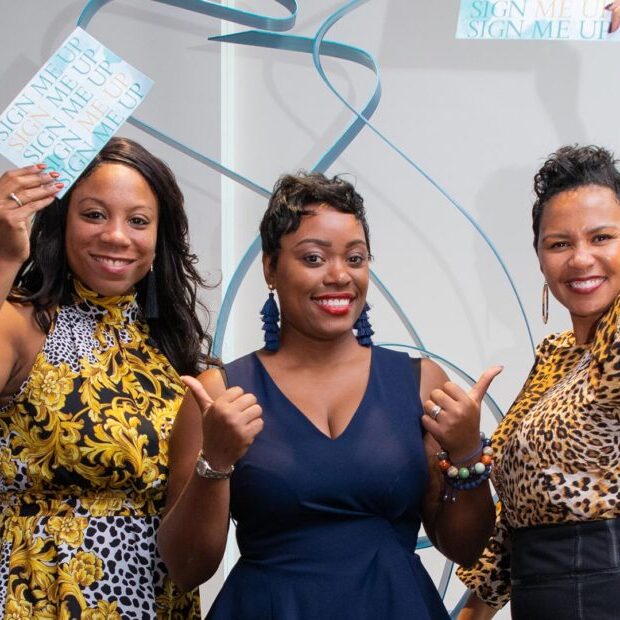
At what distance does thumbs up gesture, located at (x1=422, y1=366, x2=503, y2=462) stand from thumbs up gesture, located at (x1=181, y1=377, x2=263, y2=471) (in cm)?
30

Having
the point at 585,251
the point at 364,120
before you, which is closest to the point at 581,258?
the point at 585,251

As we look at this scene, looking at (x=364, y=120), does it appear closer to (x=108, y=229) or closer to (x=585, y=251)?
(x=108, y=229)

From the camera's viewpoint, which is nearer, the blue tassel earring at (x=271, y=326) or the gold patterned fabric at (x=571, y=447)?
the gold patterned fabric at (x=571, y=447)

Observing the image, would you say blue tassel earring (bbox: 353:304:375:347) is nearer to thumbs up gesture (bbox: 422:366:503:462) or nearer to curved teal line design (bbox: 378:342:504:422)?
thumbs up gesture (bbox: 422:366:503:462)

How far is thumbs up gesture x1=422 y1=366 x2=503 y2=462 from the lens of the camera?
73.2 inches

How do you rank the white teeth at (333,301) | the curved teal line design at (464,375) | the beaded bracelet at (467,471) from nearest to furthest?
the beaded bracelet at (467,471), the white teeth at (333,301), the curved teal line design at (464,375)

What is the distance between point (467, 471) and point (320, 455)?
0.26 metres

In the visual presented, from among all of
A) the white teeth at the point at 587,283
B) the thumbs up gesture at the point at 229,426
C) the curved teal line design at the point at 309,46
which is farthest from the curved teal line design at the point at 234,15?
the thumbs up gesture at the point at 229,426

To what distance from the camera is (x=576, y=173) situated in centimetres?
204

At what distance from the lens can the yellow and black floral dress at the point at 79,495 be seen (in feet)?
6.75

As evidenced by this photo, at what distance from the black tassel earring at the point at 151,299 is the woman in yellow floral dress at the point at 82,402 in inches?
2.4

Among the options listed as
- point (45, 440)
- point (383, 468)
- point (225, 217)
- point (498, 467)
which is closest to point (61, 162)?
point (45, 440)

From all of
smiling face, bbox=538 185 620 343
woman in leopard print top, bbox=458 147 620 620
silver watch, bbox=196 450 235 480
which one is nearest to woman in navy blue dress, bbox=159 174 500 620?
silver watch, bbox=196 450 235 480

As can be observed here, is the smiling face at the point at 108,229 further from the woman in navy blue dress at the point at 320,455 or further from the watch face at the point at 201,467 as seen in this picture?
the watch face at the point at 201,467
